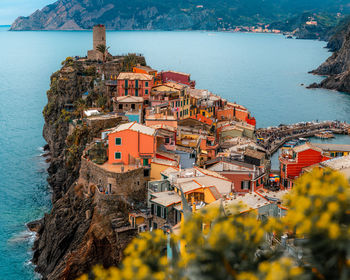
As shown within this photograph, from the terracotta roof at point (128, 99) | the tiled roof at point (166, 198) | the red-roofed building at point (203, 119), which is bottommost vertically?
the tiled roof at point (166, 198)

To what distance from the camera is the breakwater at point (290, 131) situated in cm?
6632

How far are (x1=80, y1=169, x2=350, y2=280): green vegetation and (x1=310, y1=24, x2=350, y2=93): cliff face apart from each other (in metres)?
128

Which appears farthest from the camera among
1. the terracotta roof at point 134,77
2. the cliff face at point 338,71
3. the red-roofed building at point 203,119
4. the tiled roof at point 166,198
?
the cliff face at point 338,71

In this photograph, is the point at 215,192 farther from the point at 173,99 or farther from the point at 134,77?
the point at 134,77

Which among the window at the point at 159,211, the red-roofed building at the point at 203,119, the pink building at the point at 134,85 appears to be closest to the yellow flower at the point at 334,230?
the window at the point at 159,211

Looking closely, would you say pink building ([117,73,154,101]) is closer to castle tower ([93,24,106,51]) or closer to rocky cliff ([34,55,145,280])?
rocky cliff ([34,55,145,280])

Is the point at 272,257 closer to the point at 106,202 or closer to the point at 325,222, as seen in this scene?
the point at 325,222

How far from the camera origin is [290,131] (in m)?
75.1

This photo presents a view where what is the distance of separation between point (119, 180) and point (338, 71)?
135713 millimetres

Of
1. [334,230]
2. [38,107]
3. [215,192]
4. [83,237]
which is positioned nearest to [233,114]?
[83,237]

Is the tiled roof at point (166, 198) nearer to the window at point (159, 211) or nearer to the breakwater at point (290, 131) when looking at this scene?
the window at point (159, 211)

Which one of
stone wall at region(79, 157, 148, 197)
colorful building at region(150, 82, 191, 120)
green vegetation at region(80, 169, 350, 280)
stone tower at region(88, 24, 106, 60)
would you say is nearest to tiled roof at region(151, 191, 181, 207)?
stone wall at region(79, 157, 148, 197)

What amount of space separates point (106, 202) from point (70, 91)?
3036 cm

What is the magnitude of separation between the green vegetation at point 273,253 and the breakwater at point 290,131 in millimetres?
54794
